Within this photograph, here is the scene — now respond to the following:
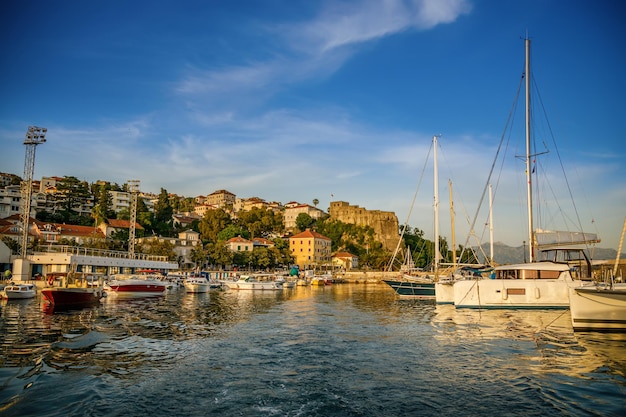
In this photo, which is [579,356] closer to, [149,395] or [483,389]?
[483,389]

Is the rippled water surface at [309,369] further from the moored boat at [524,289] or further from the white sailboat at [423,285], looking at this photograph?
the white sailboat at [423,285]

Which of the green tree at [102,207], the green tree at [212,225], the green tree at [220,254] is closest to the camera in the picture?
the green tree at [102,207]

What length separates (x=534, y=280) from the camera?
2973 cm

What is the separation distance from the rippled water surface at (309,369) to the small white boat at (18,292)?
647 inches

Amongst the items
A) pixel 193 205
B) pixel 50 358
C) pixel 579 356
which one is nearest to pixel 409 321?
pixel 579 356

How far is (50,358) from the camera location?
15.1m

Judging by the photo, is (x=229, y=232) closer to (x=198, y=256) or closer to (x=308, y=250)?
(x=198, y=256)

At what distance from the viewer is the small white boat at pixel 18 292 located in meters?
37.8

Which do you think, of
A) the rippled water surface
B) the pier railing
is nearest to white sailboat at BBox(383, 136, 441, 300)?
the rippled water surface

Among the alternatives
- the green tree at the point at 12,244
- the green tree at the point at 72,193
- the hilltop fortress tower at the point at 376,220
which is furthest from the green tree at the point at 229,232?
the green tree at the point at 12,244

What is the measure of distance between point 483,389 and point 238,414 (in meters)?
6.66

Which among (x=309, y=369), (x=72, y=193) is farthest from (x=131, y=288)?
(x=72, y=193)

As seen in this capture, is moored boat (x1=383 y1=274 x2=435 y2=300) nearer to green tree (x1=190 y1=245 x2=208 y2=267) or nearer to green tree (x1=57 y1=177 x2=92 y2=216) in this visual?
green tree (x1=190 y1=245 x2=208 y2=267)

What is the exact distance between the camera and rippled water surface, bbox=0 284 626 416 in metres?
10.5
